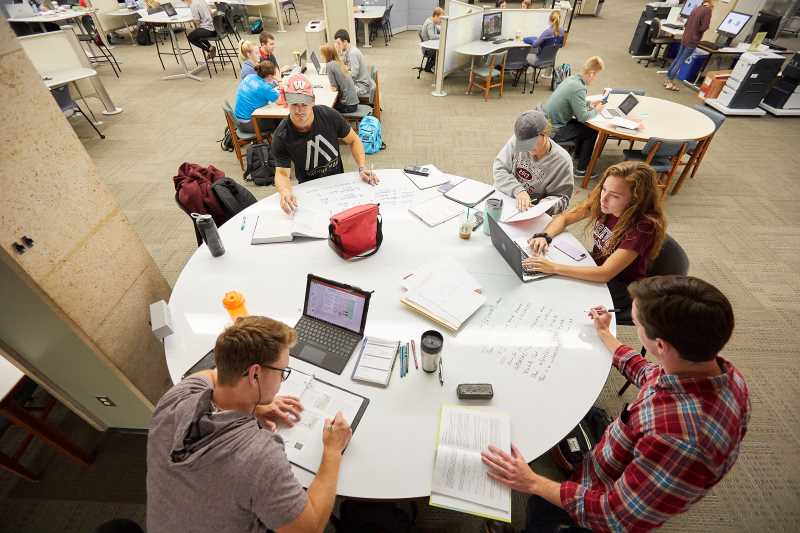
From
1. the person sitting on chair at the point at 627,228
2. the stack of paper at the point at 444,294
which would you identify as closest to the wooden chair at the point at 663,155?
the person sitting on chair at the point at 627,228

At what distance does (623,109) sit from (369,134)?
2.93m

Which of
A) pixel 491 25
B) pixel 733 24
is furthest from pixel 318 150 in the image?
pixel 733 24

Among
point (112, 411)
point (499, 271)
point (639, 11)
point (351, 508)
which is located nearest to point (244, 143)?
point (112, 411)

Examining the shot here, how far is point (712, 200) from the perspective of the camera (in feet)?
13.0

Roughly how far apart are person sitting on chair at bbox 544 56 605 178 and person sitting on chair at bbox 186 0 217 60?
6648mm

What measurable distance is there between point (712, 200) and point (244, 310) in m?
4.76

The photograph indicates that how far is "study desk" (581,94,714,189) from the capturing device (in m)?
3.62

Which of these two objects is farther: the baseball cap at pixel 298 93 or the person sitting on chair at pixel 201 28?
the person sitting on chair at pixel 201 28

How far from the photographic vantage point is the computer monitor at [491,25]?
660cm

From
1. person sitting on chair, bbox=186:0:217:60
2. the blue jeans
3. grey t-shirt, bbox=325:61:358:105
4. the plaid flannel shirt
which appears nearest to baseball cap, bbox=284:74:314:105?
grey t-shirt, bbox=325:61:358:105

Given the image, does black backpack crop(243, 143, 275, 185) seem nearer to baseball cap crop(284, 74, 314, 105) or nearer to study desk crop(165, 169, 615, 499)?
baseball cap crop(284, 74, 314, 105)

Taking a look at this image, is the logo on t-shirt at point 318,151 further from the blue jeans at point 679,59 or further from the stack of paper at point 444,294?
the blue jeans at point 679,59

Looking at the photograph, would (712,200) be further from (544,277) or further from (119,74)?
(119,74)

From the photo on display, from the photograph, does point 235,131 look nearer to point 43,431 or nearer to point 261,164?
point 261,164
